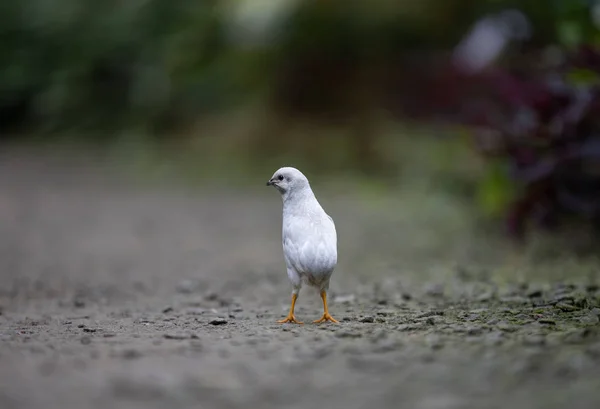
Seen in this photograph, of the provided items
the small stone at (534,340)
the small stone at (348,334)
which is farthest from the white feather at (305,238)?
the small stone at (534,340)

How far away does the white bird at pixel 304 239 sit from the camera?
9.37ft

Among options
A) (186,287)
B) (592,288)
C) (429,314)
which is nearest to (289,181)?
(429,314)

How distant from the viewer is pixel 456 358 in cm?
219

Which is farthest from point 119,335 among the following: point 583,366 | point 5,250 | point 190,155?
point 190,155

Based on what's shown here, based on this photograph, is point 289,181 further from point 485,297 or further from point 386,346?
point 485,297

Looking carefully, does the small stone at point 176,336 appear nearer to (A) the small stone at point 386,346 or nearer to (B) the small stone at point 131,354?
(B) the small stone at point 131,354

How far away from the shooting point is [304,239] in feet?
9.50

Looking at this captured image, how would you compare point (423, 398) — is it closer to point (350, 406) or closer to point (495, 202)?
point (350, 406)

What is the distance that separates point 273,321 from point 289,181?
0.57 metres

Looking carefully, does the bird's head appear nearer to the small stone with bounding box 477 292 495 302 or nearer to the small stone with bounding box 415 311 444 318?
the small stone with bounding box 415 311 444 318

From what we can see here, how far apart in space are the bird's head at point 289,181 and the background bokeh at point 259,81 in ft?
13.8

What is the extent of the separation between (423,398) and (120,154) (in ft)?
30.1

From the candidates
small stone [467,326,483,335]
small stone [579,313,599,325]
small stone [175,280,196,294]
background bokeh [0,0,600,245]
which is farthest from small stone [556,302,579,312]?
background bokeh [0,0,600,245]

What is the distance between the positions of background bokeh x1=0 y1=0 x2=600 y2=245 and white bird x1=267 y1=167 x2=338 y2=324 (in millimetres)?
4211
